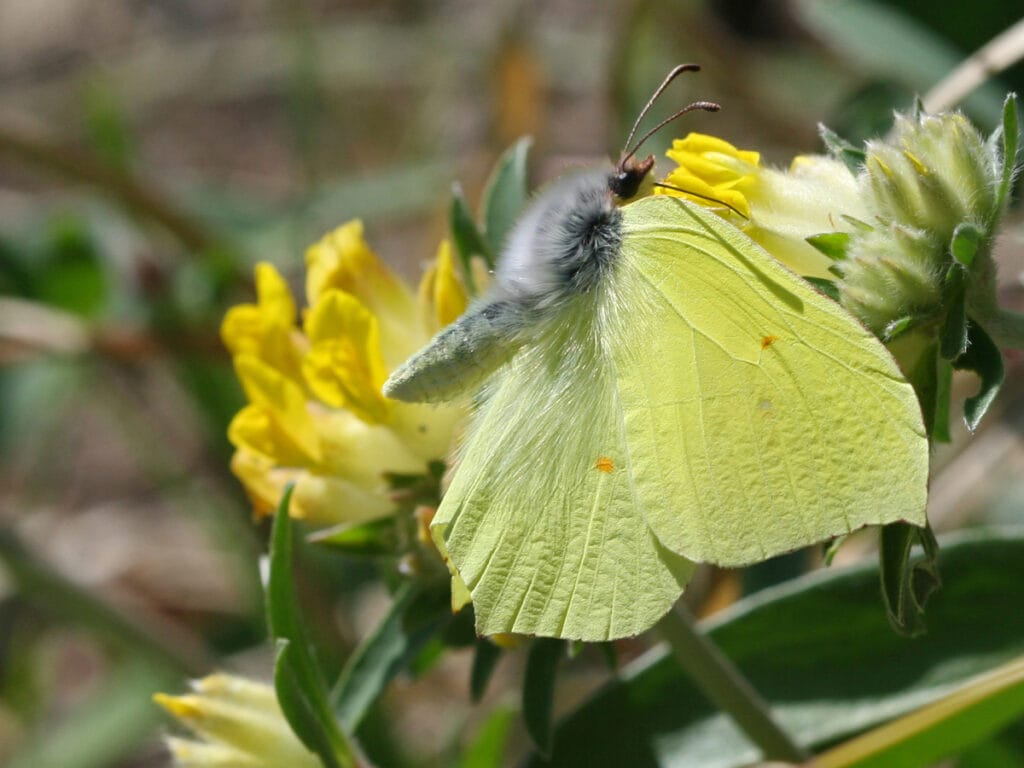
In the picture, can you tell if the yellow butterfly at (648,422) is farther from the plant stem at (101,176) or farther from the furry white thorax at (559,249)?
the plant stem at (101,176)

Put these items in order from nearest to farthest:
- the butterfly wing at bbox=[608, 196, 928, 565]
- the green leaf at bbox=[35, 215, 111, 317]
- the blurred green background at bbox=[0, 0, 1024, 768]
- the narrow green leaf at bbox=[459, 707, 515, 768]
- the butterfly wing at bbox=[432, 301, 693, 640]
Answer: the butterfly wing at bbox=[608, 196, 928, 565] < the butterfly wing at bbox=[432, 301, 693, 640] < the narrow green leaf at bbox=[459, 707, 515, 768] < the blurred green background at bbox=[0, 0, 1024, 768] < the green leaf at bbox=[35, 215, 111, 317]

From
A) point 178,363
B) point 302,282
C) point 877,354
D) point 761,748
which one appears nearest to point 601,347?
point 877,354

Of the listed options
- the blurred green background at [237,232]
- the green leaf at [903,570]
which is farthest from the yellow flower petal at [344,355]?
the blurred green background at [237,232]

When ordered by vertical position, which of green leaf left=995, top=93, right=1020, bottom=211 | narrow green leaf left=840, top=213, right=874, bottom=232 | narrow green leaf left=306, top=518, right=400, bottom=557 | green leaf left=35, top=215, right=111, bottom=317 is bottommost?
green leaf left=35, top=215, right=111, bottom=317

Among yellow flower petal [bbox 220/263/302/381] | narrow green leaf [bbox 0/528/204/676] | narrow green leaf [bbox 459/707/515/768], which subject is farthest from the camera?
narrow green leaf [bbox 0/528/204/676]

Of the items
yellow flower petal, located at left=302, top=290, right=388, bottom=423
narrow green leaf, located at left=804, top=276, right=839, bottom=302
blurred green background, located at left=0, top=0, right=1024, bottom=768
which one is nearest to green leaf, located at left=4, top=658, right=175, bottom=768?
blurred green background, located at left=0, top=0, right=1024, bottom=768

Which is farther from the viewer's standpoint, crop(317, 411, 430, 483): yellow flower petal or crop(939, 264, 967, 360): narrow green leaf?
crop(317, 411, 430, 483): yellow flower petal

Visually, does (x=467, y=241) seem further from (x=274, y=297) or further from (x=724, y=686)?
(x=724, y=686)

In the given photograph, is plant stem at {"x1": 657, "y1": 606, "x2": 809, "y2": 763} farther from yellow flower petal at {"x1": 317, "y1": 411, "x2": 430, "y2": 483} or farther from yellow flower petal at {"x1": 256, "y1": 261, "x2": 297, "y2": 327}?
yellow flower petal at {"x1": 256, "y1": 261, "x2": 297, "y2": 327}

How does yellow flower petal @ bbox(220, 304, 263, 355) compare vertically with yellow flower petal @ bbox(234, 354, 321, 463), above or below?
above
